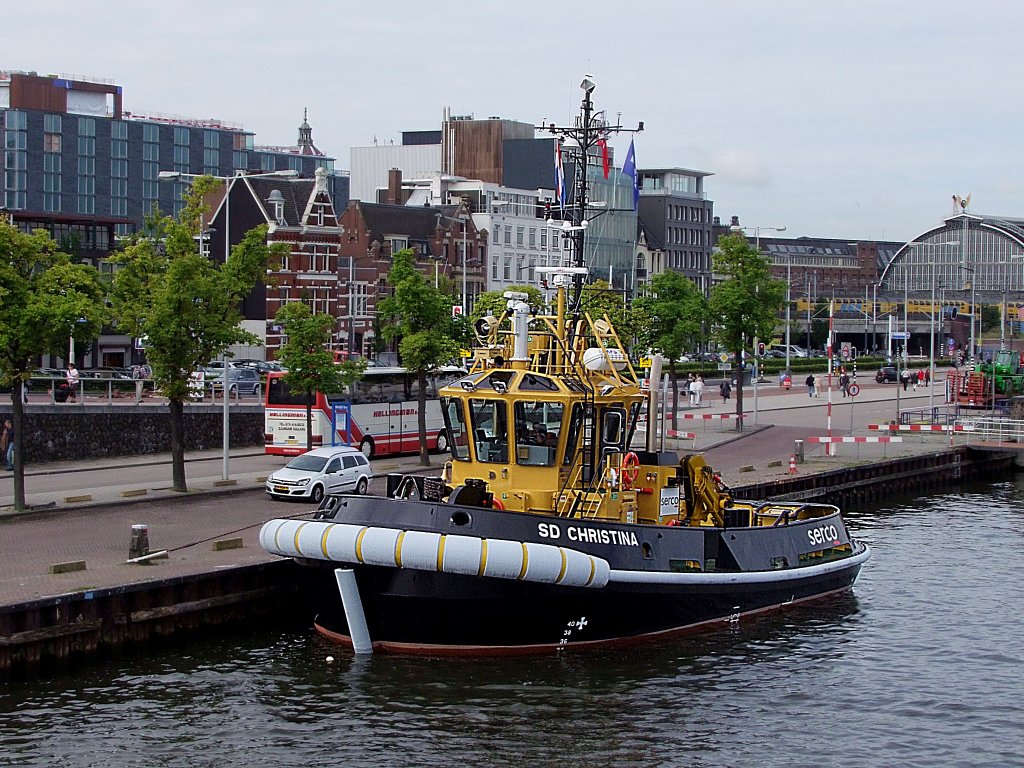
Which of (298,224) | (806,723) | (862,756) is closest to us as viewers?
(862,756)

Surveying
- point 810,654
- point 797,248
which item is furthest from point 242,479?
point 797,248

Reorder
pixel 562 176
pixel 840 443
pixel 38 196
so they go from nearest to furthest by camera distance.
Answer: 1. pixel 562 176
2. pixel 840 443
3. pixel 38 196

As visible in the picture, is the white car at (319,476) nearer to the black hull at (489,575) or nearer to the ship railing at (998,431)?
the black hull at (489,575)

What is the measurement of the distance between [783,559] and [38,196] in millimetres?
126392

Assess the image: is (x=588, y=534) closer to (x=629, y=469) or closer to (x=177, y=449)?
(x=629, y=469)

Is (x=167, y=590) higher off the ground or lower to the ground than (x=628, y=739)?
higher

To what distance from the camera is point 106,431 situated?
5066cm

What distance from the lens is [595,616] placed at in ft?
87.6

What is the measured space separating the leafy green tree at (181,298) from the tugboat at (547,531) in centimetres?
1273

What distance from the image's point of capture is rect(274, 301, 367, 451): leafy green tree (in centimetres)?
4638

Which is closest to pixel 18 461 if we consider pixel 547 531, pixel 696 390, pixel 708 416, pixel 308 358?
pixel 308 358

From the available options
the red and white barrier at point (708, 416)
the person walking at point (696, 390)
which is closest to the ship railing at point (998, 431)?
the red and white barrier at point (708, 416)

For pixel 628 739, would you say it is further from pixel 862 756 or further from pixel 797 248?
pixel 797 248

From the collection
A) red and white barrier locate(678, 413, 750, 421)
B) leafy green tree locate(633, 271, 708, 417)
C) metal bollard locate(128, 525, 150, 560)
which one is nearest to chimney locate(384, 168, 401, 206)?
red and white barrier locate(678, 413, 750, 421)
